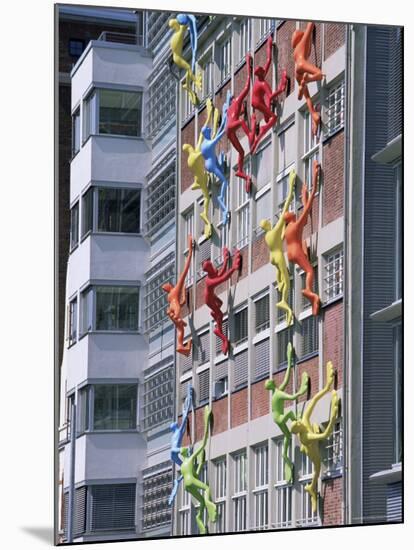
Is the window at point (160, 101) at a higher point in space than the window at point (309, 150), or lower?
higher

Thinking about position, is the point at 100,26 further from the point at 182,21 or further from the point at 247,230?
the point at 247,230

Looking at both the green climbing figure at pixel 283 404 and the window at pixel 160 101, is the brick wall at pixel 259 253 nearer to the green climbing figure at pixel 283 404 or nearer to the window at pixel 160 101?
the green climbing figure at pixel 283 404

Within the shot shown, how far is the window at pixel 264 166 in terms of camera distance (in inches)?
1237

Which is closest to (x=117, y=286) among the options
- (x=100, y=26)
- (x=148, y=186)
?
(x=148, y=186)

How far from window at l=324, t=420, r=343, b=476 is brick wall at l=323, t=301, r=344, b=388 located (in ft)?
2.01

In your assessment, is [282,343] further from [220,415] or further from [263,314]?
[220,415]

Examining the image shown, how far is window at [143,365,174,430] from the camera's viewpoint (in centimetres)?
3147

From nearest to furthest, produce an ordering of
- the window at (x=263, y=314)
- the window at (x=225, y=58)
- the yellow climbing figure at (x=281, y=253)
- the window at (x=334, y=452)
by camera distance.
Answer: the window at (x=334, y=452) → the yellow climbing figure at (x=281, y=253) → the window at (x=263, y=314) → the window at (x=225, y=58)

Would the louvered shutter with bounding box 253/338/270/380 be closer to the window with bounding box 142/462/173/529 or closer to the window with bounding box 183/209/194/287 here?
the window with bounding box 183/209/194/287

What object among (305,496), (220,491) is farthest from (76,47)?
(305,496)

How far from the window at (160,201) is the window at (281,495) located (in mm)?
3545

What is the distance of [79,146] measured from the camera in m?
31.2

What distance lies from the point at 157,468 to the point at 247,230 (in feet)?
11.5

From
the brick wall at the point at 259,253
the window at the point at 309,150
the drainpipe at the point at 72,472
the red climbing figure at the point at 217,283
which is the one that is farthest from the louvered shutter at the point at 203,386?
the window at the point at 309,150
